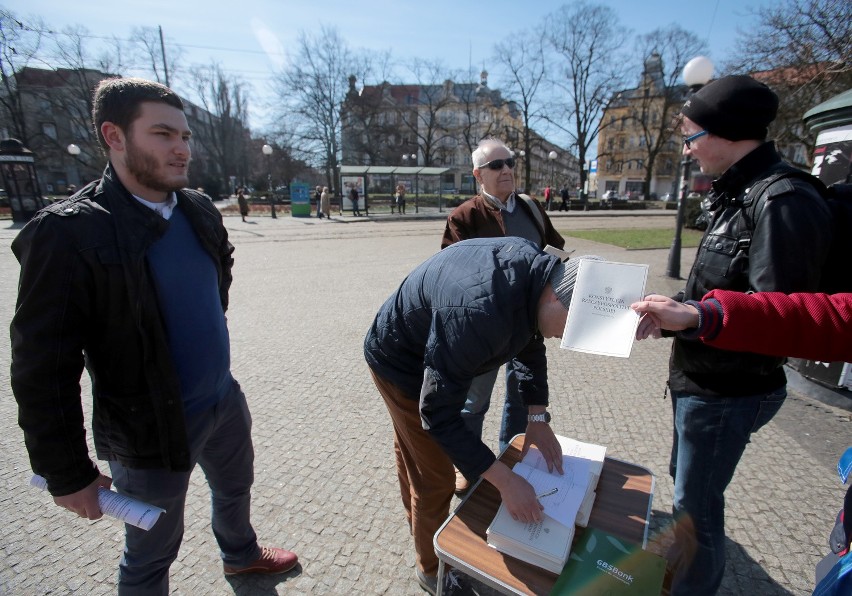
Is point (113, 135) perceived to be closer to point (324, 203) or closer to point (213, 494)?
point (213, 494)

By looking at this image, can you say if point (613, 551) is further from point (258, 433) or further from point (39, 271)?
point (258, 433)

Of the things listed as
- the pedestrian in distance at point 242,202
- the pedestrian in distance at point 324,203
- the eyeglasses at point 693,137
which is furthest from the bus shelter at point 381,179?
the eyeglasses at point 693,137

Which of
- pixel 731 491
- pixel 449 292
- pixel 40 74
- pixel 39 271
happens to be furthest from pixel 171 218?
pixel 40 74

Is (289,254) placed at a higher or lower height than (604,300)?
lower

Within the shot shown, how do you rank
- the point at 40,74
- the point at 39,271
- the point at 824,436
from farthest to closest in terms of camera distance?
the point at 40,74
the point at 824,436
the point at 39,271

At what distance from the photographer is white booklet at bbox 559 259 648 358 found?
110 cm

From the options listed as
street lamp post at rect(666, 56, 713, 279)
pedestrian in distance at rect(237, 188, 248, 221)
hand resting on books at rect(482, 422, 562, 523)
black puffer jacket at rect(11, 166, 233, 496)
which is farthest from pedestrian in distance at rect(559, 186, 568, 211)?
black puffer jacket at rect(11, 166, 233, 496)

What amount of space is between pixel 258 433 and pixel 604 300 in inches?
119

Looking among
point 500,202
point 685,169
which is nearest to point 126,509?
point 500,202

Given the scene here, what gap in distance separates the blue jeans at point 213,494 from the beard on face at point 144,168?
3.09ft

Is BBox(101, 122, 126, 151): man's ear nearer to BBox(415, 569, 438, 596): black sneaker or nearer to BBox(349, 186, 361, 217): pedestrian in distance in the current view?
BBox(415, 569, 438, 596): black sneaker

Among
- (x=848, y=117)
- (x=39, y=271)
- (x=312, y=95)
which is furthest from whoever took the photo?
(x=312, y=95)

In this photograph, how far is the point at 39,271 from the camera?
130 cm

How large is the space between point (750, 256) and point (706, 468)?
2.75ft
